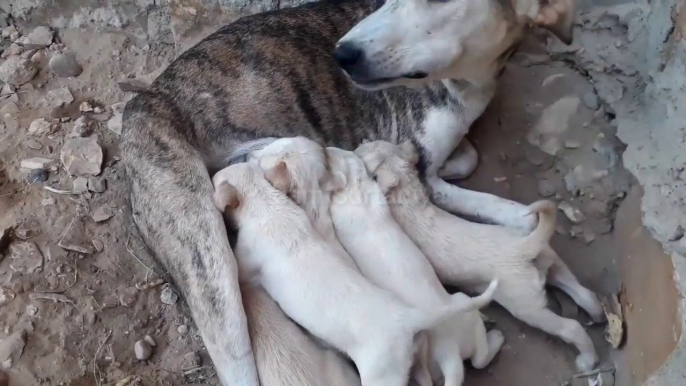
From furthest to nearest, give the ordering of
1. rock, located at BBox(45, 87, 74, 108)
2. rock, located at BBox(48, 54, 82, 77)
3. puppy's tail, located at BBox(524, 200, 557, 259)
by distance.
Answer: rock, located at BBox(48, 54, 82, 77) < rock, located at BBox(45, 87, 74, 108) < puppy's tail, located at BBox(524, 200, 557, 259)

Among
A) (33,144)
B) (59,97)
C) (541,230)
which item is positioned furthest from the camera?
(59,97)

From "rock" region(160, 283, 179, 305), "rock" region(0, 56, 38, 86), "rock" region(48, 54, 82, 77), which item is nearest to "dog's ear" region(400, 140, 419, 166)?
"rock" region(160, 283, 179, 305)

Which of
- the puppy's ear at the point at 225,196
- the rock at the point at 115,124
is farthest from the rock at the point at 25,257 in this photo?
the puppy's ear at the point at 225,196

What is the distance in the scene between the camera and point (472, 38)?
208cm

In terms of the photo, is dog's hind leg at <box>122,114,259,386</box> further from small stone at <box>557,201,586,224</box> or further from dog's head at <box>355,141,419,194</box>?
small stone at <box>557,201,586,224</box>

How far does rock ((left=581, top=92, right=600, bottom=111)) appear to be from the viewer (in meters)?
2.65

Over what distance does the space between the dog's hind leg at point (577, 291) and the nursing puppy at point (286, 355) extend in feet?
2.51

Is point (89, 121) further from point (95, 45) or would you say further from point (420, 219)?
point (420, 219)

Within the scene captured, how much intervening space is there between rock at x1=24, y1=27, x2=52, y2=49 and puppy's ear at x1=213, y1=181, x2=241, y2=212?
168 centimetres

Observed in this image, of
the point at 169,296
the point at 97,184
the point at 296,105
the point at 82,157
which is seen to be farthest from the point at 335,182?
the point at 82,157

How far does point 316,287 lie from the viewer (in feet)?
6.31

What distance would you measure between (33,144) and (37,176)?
20 centimetres

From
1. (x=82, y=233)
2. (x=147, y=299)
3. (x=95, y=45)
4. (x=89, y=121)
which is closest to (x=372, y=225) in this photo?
(x=147, y=299)

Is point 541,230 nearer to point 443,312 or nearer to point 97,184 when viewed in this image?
point 443,312
